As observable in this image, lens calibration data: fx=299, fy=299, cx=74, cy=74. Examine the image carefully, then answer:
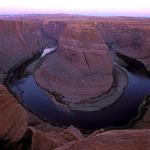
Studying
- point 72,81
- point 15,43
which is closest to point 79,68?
point 72,81

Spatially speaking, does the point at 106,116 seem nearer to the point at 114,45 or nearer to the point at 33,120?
the point at 33,120

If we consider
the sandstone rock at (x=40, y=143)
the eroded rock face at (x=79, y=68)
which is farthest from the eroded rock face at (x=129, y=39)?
the sandstone rock at (x=40, y=143)

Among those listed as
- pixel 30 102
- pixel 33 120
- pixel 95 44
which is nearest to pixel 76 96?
pixel 30 102

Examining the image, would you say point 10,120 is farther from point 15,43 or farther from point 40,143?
point 15,43

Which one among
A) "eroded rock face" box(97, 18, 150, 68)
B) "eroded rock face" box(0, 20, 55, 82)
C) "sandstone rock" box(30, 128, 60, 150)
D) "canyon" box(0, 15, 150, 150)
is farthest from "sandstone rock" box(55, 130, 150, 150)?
"eroded rock face" box(97, 18, 150, 68)

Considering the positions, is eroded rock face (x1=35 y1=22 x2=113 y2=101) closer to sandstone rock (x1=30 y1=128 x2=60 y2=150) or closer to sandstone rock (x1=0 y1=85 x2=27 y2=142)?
sandstone rock (x1=30 y1=128 x2=60 y2=150)
